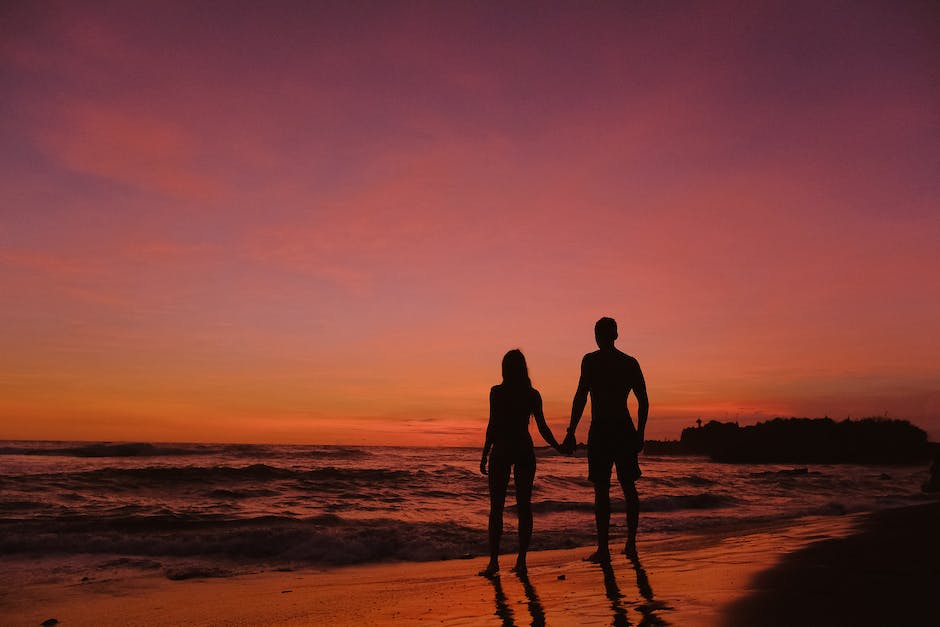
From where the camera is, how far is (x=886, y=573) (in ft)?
16.4

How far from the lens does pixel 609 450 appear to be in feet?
22.0

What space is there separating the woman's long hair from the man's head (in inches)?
36.9

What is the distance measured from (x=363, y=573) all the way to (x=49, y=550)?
553cm

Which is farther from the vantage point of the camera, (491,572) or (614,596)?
(491,572)

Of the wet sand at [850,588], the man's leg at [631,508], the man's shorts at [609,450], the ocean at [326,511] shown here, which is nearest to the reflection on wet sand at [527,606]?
the wet sand at [850,588]

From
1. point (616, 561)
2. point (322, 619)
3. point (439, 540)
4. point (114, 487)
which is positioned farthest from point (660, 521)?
point (114, 487)

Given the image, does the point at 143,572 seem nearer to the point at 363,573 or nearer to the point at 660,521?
the point at 363,573

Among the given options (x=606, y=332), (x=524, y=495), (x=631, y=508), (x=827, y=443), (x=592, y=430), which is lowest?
(x=827, y=443)

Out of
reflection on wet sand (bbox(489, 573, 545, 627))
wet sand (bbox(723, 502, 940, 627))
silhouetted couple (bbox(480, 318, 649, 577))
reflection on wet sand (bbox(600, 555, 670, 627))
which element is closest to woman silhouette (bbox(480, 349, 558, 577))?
silhouetted couple (bbox(480, 318, 649, 577))

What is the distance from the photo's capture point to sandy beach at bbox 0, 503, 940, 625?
4.15m

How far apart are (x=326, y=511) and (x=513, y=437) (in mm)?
9706

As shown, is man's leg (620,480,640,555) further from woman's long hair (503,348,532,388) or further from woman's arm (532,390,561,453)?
woman's long hair (503,348,532,388)

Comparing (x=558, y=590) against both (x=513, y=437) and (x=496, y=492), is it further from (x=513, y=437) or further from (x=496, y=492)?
(x=513, y=437)

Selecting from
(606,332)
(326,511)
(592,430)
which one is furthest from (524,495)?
(326,511)
